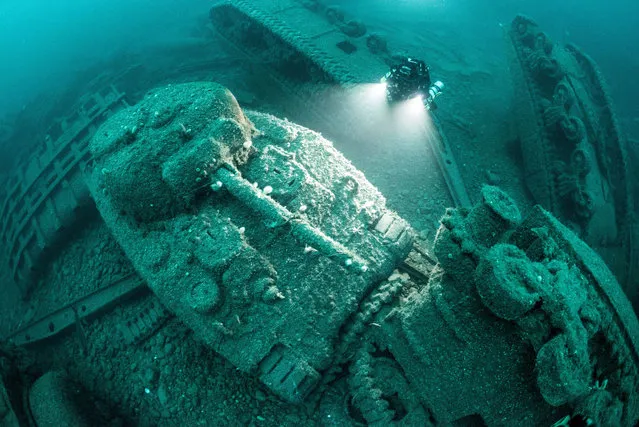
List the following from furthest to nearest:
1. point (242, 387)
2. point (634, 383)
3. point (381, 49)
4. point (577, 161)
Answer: point (381, 49) → point (577, 161) → point (242, 387) → point (634, 383)

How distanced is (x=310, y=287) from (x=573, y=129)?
15.9ft

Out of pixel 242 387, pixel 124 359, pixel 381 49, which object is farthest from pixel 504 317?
pixel 381 49

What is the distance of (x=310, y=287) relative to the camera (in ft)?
9.50

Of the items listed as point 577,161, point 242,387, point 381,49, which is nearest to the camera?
point 242,387

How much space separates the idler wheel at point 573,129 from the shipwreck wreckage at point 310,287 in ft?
0.11

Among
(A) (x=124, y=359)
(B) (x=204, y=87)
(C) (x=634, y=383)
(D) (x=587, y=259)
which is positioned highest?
(D) (x=587, y=259)

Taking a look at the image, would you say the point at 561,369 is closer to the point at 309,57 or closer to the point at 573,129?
the point at 573,129

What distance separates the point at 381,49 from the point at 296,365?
6520mm

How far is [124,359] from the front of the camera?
3795 millimetres

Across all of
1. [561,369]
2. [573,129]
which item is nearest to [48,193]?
[561,369]

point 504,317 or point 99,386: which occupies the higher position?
point 504,317

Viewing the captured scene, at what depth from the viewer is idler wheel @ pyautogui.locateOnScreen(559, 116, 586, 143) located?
5.28m

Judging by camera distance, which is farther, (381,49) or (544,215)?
(381,49)

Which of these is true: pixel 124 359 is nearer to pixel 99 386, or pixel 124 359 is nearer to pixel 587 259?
pixel 99 386
